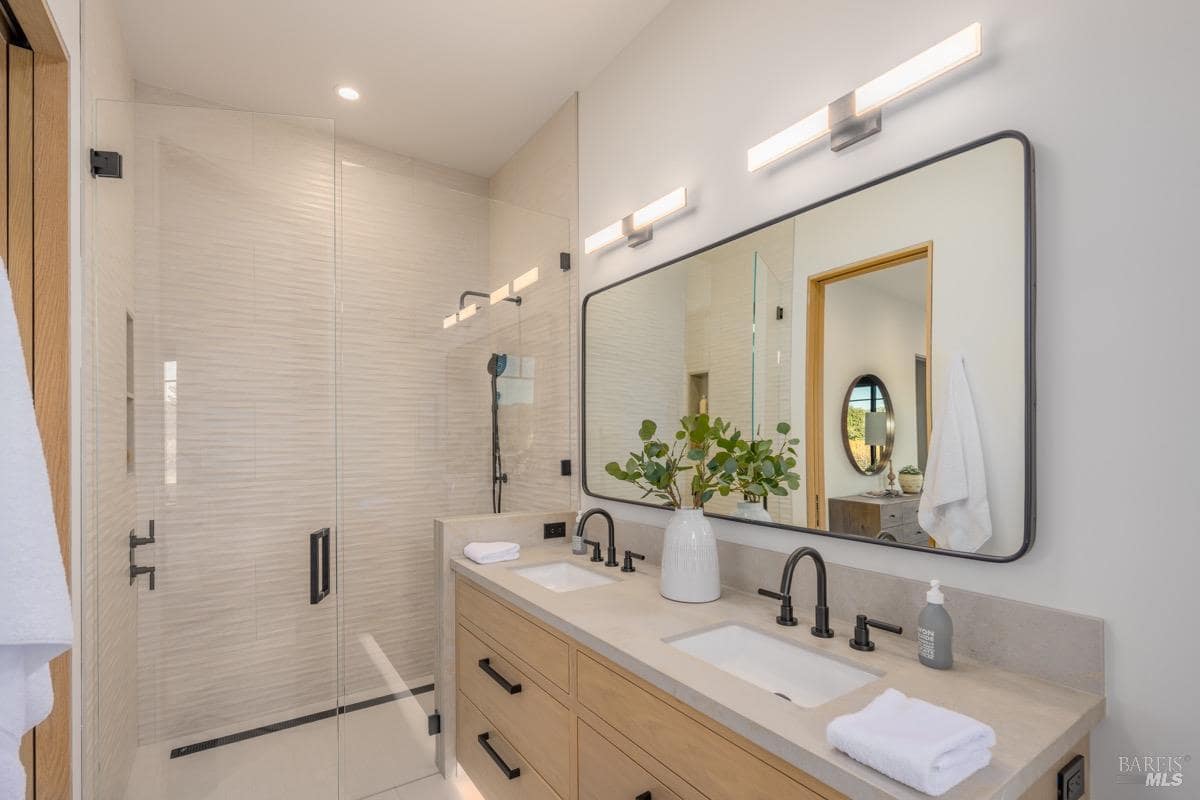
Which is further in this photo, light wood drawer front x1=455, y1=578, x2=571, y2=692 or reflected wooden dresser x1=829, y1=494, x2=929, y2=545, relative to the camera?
light wood drawer front x1=455, y1=578, x2=571, y2=692

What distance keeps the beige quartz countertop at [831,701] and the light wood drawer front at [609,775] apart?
0.21 m

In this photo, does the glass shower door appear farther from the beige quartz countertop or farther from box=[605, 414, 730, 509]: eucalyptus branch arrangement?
box=[605, 414, 730, 509]: eucalyptus branch arrangement

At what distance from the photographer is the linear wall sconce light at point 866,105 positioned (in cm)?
119

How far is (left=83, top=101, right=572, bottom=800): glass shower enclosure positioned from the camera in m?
1.80

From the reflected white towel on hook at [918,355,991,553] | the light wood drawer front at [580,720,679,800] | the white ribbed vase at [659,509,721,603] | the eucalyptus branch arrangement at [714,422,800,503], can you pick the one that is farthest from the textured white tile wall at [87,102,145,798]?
the reflected white towel on hook at [918,355,991,553]

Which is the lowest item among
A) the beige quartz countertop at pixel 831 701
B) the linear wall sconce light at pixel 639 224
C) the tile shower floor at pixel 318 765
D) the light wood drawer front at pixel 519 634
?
the tile shower floor at pixel 318 765

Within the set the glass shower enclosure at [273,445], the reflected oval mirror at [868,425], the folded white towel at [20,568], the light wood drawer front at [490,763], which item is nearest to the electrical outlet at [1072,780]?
the reflected oval mirror at [868,425]

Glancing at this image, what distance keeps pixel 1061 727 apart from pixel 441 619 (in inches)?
75.1

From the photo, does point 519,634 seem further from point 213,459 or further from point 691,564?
point 213,459

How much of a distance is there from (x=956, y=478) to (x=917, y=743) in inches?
24.2

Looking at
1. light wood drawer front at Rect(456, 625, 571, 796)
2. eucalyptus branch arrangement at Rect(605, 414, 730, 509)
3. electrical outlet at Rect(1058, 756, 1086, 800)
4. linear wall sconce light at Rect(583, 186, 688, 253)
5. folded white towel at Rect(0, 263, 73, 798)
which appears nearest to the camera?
folded white towel at Rect(0, 263, 73, 798)

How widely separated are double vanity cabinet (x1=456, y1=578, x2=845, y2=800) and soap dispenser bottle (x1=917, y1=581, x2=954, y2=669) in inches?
16.9

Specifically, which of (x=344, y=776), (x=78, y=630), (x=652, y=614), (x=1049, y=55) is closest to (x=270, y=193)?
(x=78, y=630)

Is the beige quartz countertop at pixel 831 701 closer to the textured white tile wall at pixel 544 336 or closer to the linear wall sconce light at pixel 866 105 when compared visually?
the textured white tile wall at pixel 544 336
